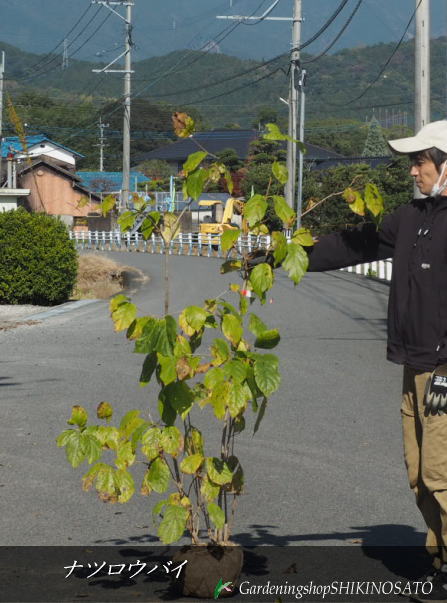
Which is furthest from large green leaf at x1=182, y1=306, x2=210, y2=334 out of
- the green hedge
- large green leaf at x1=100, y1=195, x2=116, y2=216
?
the green hedge

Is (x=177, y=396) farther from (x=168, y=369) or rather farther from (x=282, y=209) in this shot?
(x=282, y=209)

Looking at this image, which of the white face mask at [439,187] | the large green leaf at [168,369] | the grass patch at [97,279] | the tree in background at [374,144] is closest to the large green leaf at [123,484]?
the large green leaf at [168,369]

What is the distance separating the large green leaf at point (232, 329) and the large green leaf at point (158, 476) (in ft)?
1.91

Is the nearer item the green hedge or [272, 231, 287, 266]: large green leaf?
[272, 231, 287, 266]: large green leaf

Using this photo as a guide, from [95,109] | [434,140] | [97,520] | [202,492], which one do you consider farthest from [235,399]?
[95,109]

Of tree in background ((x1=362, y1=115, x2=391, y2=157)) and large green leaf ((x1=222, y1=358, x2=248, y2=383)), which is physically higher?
tree in background ((x1=362, y1=115, x2=391, y2=157))

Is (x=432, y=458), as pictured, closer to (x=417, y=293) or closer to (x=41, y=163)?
(x=417, y=293)

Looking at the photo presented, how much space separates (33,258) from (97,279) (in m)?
8.62

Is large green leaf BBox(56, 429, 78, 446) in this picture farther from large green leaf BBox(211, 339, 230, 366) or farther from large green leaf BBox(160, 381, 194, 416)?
large green leaf BBox(211, 339, 230, 366)

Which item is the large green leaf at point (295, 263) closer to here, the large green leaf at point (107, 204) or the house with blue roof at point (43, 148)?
the large green leaf at point (107, 204)

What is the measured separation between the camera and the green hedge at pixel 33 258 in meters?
22.1

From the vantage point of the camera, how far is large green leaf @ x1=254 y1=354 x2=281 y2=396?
432cm

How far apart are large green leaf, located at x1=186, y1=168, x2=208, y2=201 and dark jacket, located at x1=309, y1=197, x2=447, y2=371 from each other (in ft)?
2.36

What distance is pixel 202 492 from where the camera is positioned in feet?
15.3
